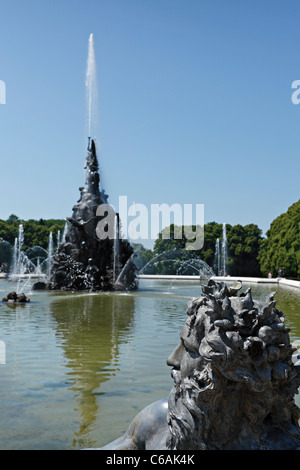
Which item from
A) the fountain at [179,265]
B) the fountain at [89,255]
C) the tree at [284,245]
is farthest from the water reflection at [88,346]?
the fountain at [179,265]

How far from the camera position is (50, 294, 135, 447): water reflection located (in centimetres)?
558

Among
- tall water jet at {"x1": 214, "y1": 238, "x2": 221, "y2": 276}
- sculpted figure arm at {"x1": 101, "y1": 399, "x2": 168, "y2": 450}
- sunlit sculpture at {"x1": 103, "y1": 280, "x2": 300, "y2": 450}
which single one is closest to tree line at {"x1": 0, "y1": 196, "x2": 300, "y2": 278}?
tall water jet at {"x1": 214, "y1": 238, "x2": 221, "y2": 276}

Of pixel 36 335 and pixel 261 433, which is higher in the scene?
pixel 261 433

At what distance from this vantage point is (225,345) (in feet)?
6.20

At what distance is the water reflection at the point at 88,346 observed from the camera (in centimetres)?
558

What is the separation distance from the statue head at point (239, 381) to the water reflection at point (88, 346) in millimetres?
2813

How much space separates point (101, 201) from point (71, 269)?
4.76 m

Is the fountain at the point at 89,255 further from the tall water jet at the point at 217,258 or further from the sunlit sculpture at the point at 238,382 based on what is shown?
the tall water jet at the point at 217,258

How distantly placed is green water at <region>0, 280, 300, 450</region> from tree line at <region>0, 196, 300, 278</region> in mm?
31977

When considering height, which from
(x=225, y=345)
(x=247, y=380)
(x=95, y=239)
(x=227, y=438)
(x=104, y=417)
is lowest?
(x=104, y=417)

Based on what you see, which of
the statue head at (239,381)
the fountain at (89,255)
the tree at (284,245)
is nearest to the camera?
the statue head at (239,381)

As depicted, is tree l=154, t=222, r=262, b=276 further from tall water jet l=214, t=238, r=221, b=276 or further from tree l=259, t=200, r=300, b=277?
tree l=259, t=200, r=300, b=277
